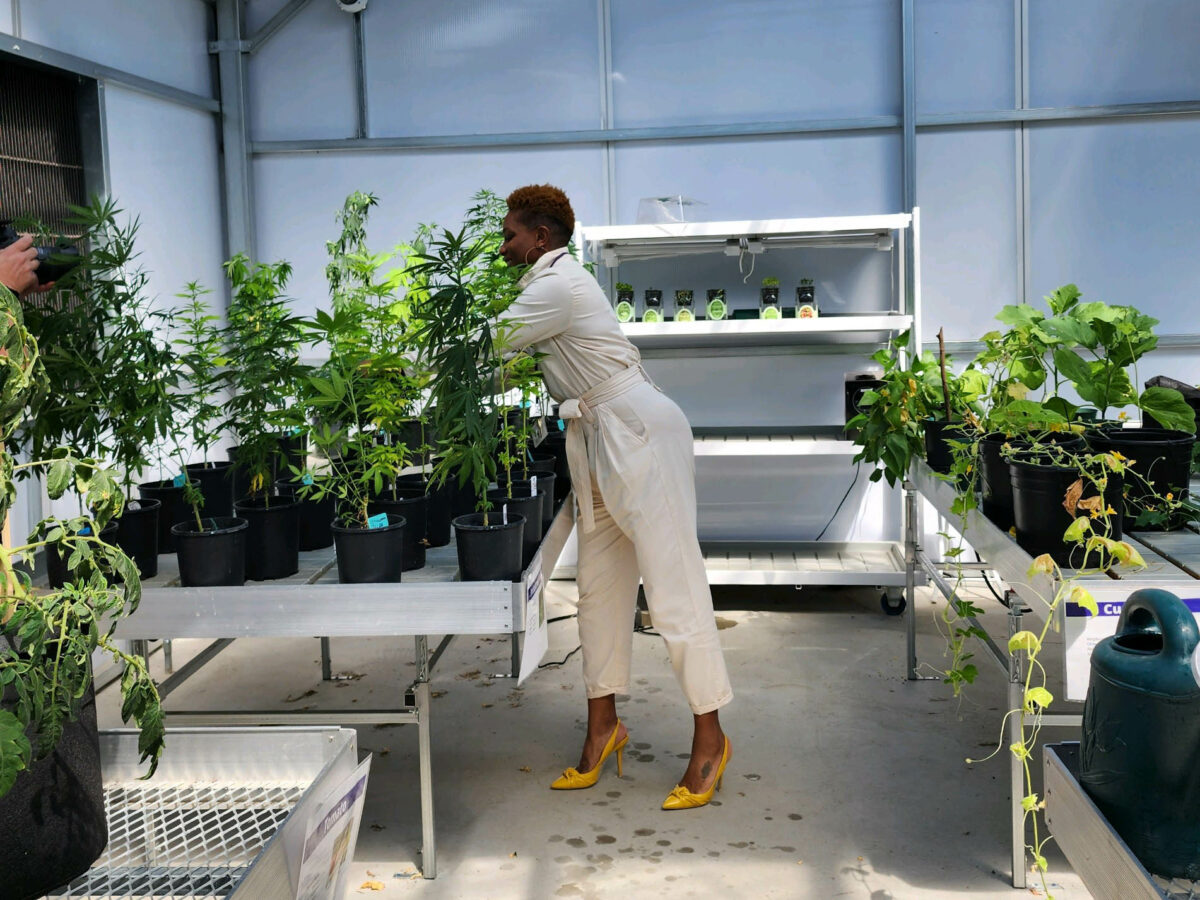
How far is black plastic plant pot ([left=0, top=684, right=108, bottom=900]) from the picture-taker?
0.97 meters

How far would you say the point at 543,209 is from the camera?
2.95m

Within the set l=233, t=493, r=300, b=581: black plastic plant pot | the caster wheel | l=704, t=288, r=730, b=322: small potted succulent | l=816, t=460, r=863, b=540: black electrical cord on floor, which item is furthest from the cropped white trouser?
l=816, t=460, r=863, b=540: black electrical cord on floor

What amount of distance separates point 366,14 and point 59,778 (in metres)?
5.12

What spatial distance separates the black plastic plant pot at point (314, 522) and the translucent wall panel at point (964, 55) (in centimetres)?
370

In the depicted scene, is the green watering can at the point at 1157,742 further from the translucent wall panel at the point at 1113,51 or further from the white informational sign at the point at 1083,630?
the translucent wall panel at the point at 1113,51

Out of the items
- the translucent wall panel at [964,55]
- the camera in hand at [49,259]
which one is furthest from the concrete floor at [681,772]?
the translucent wall panel at [964,55]

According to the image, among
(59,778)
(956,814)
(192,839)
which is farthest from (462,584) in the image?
(956,814)

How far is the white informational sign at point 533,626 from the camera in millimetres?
2312

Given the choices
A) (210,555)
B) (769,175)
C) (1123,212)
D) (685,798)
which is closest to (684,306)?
(769,175)

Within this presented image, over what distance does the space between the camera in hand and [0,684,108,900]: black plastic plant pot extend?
1.12m

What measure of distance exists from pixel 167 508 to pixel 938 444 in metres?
2.02

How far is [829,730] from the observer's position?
3426 millimetres

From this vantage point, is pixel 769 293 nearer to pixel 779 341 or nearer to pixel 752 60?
pixel 779 341

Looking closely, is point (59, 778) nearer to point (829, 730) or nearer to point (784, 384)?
point (829, 730)
